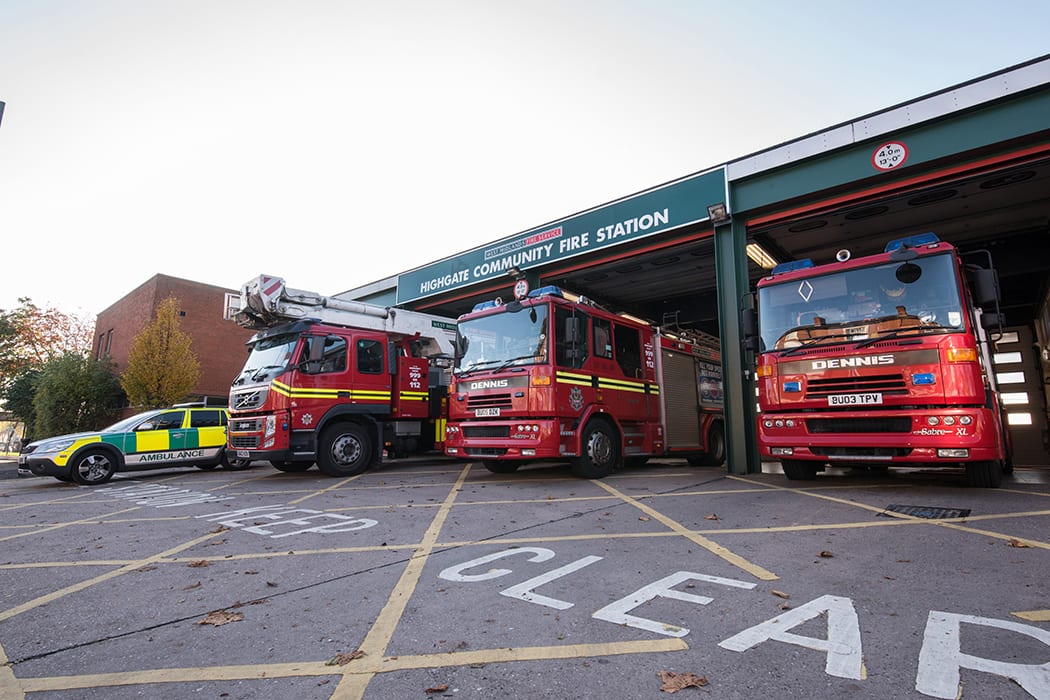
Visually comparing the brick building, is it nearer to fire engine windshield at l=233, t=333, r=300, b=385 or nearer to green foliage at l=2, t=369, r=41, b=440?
green foliage at l=2, t=369, r=41, b=440

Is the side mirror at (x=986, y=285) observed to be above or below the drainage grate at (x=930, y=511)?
above

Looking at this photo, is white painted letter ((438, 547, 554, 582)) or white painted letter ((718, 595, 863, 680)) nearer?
white painted letter ((718, 595, 863, 680))

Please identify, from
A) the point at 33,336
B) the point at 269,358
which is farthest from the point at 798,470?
the point at 33,336

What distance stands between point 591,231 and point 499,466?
19.0 ft

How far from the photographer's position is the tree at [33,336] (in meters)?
32.0

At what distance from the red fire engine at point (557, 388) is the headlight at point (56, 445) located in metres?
7.66

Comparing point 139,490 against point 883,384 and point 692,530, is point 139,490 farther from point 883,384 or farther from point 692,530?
point 883,384

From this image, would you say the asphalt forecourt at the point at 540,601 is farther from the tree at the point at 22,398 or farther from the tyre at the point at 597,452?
the tree at the point at 22,398

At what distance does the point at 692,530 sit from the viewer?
5.25m

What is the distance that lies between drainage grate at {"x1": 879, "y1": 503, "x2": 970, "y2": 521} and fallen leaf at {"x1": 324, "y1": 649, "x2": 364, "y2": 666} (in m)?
5.51

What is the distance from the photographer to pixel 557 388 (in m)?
8.55

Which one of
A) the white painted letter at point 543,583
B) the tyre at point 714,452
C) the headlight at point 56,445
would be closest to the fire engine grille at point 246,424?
the headlight at point 56,445

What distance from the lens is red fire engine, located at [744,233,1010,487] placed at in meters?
6.47

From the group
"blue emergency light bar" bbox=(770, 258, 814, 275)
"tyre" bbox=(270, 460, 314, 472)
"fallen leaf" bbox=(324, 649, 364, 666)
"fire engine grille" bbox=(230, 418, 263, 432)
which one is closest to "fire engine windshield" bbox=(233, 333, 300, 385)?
"fire engine grille" bbox=(230, 418, 263, 432)
